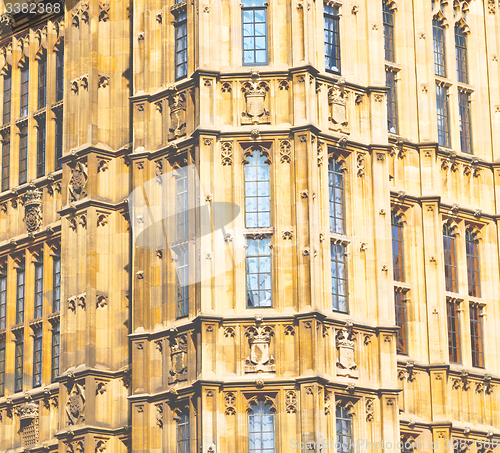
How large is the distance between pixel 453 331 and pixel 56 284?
11.8 metres

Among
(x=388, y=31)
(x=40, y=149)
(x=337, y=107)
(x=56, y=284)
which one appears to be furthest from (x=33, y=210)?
(x=388, y=31)

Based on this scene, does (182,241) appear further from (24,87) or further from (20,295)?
(24,87)

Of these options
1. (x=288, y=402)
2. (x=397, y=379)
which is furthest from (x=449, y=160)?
(x=288, y=402)

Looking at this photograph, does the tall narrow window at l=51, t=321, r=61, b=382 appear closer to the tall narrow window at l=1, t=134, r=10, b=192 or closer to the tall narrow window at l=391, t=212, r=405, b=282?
the tall narrow window at l=1, t=134, r=10, b=192

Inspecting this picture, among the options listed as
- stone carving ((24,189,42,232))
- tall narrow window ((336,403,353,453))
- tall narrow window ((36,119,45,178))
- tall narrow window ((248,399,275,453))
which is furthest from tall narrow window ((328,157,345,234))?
tall narrow window ((36,119,45,178))

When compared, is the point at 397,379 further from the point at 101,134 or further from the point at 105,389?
the point at 101,134

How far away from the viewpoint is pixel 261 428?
40.3 meters

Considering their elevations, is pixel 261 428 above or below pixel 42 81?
below

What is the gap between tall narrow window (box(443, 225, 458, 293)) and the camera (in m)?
46.4

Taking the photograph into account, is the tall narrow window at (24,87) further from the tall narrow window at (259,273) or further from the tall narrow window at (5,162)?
the tall narrow window at (259,273)

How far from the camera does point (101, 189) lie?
45875 mm

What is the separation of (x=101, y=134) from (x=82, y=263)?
3950 millimetres

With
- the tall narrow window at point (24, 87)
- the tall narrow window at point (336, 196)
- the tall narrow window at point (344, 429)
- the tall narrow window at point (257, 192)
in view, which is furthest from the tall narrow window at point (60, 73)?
the tall narrow window at point (344, 429)

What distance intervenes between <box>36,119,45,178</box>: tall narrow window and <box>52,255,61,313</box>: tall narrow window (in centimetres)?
307
